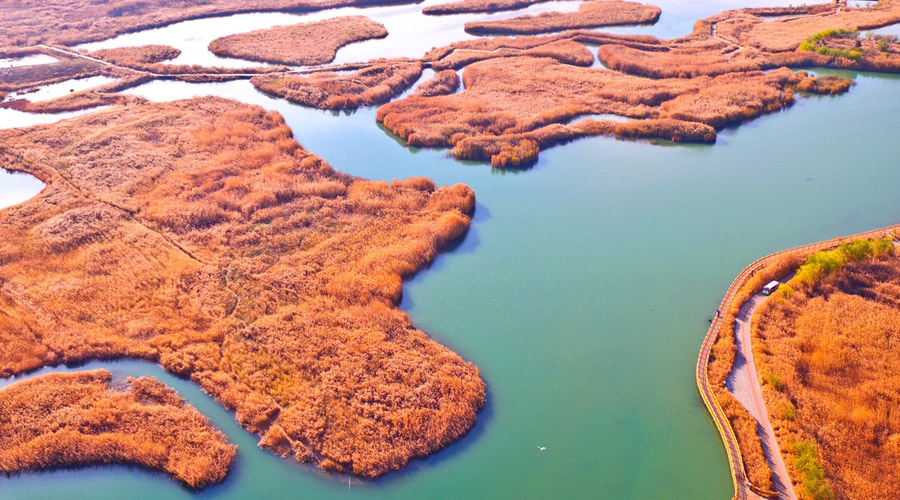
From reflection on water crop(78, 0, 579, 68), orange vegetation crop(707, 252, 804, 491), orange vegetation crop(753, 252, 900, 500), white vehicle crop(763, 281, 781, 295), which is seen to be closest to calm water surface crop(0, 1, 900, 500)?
orange vegetation crop(707, 252, 804, 491)

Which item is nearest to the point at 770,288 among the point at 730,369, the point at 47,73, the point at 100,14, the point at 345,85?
the point at 730,369

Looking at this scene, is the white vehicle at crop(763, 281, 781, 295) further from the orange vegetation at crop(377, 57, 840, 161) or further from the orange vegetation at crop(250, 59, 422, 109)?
the orange vegetation at crop(250, 59, 422, 109)

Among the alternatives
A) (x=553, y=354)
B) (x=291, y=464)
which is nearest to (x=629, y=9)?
(x=553, y=354)

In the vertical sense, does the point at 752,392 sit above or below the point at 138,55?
below

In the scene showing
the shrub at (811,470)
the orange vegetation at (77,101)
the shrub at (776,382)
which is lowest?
the shrub at (811,470)

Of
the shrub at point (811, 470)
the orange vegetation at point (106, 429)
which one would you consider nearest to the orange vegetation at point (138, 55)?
the orange vegetation at point (106, 429)

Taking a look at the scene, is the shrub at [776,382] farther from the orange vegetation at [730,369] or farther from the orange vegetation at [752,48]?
the orange vegetation at [752,48]

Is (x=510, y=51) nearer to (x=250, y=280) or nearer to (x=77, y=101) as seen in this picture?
(x=77, y=101)
